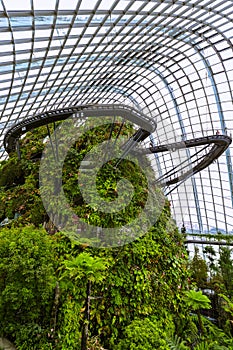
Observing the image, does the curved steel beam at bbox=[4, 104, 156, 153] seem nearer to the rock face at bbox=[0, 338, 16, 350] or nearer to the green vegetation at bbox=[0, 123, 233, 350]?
the green vegetation at bbox=[0, 123, 233, 350]

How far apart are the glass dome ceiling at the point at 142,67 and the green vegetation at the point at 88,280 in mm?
5427

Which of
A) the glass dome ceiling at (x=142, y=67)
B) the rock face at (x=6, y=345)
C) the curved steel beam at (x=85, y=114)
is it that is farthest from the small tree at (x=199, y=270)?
the rock face at (x=6, y=345)

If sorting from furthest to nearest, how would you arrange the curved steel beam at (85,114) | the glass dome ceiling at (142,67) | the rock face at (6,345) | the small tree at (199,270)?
1. the small tree at (199,270)
2. the glass dome ceiling at (142,67)
3. the curved steel beam at (85,114)
4. the rock face at (6,345)

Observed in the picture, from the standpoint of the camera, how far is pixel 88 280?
271 inches

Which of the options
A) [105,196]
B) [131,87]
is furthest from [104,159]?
[131,87]

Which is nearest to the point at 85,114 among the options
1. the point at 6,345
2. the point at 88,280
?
the point at 88,280

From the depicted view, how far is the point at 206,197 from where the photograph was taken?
3647 centimetres

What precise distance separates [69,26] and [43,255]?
1190 centimetres

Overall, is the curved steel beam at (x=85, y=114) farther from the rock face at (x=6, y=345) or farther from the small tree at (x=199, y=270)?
the small tree at (x=199, y=270)

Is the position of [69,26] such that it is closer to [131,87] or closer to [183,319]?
[183,319]

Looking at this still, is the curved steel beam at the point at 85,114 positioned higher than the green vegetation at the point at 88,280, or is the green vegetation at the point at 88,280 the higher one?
the curved steel beam at the point at 85,114

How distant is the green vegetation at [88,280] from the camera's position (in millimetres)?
Result: 6887

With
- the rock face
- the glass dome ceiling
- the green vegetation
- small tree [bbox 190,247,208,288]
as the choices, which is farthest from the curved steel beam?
small tree [bbox 190,247,208,288]

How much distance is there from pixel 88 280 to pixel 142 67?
30417 millimetres
